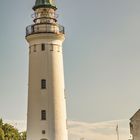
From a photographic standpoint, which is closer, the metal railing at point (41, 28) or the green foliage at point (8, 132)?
the metal railing at point (41, 28)

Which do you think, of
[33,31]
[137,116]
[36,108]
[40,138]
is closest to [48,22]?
[33,31]

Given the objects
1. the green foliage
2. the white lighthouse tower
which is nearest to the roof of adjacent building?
the white lighthouse tower

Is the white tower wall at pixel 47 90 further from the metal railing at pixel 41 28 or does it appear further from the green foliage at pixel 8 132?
the green foliage at pixel 8 132

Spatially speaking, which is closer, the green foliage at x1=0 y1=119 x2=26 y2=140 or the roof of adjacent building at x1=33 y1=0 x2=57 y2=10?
the roof of adjacent building at x1=33 y1=0 x2=57 y2=10

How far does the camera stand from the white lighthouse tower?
45.4 m

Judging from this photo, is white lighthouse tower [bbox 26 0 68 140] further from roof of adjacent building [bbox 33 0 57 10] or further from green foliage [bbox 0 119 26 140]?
green foliage [bbox 0 119 26 140]

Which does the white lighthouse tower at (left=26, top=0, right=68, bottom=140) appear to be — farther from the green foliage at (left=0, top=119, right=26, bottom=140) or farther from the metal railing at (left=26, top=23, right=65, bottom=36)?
the green foliage at (left=0, top=119, right=26, bottom=140)

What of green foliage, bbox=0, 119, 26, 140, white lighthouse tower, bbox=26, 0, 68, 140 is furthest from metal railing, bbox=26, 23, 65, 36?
green foliage, bbox=0, 119, 26, 140

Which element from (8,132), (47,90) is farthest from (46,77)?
(8,132)

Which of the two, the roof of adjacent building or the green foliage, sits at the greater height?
the roof of adjacent building

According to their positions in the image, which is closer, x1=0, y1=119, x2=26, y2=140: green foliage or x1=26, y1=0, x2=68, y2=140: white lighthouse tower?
x1=26, y1=0, x2=68, y2=140: white lighthouse tower

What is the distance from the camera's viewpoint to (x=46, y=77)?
152ft

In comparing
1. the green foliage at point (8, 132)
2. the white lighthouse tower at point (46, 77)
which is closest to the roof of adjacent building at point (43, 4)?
the white lighthouse tower at point (46, 77)

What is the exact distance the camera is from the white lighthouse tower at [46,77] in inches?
1789
